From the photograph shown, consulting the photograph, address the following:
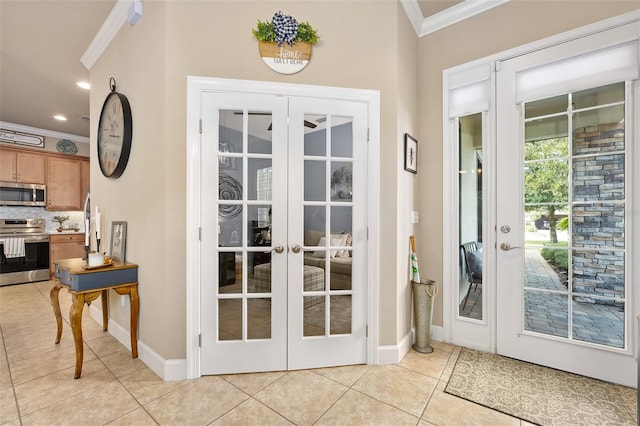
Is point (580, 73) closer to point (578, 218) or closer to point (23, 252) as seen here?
point (578, 218)

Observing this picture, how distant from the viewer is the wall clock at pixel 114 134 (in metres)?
2.40

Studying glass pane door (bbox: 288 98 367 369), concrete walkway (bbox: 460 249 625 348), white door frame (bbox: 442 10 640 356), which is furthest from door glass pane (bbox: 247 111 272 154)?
concrete walkway (bbox: 460 249 625 348)

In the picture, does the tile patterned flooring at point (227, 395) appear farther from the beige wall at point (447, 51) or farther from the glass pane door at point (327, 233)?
the beige wall at point (447, 51)

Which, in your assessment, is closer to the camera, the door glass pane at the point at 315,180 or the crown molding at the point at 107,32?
the door glass pane at the point at 315,180

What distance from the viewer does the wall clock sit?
240 centimetres

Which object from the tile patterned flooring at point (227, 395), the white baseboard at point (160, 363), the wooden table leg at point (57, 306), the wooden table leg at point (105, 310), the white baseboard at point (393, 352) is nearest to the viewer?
the tile patterned flooring at point (227, 395)

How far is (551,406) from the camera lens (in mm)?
1760

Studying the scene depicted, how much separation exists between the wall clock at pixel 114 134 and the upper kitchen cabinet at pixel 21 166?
3.65 m

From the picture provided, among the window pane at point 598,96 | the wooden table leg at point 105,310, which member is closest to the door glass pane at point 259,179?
the wooden table leg at point 105,310

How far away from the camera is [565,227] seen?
2.19 meters

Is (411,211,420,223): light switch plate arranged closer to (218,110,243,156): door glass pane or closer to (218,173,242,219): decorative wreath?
(218,173,242,219): decorative wreath

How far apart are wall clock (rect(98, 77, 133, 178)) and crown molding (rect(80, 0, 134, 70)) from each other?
44cm

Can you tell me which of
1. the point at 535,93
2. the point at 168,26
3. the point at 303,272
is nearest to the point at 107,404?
the point at 303,272

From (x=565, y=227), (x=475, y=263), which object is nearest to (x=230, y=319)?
(x=475, y=263)
